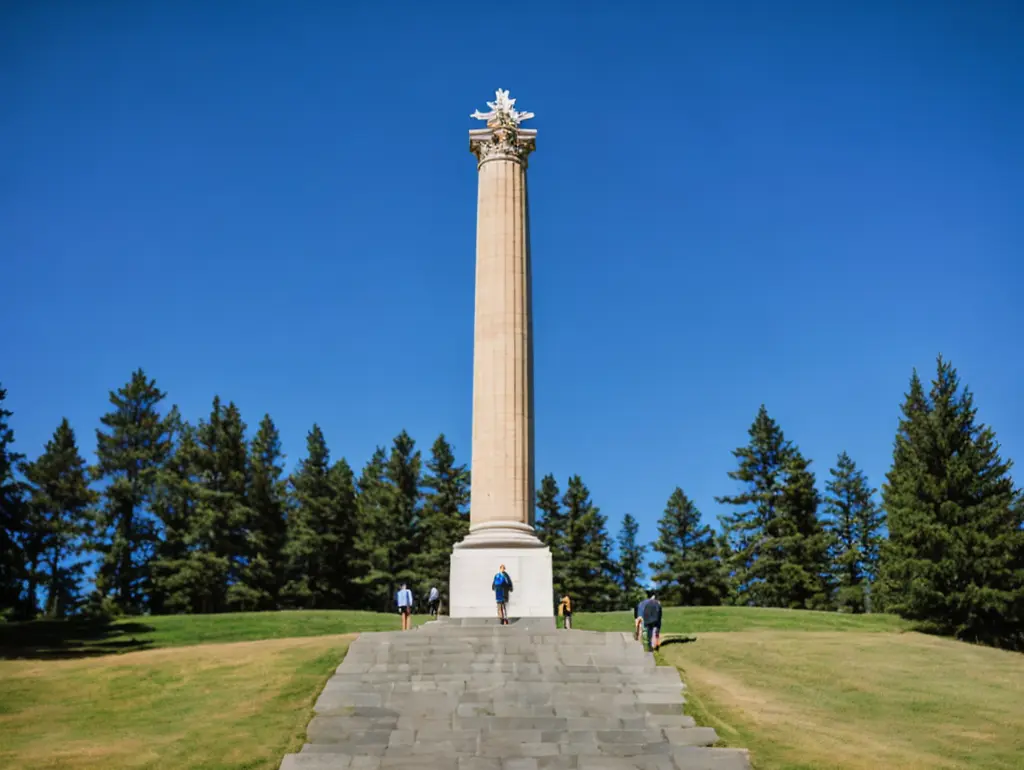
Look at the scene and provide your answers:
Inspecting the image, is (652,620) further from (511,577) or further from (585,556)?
(585,556)

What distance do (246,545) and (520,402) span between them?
124ft

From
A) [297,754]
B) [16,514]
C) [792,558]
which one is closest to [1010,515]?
[792,558]

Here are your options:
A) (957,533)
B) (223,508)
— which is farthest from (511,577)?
(223,508)

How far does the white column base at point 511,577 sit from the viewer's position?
101 ft

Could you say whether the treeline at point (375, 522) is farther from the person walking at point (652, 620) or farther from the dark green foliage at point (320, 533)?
the person walking at point (652, 620)

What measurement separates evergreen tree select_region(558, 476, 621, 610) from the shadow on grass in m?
40.5

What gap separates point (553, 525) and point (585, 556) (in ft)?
13.1

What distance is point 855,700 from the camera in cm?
2155

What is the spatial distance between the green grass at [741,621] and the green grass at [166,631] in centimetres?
753

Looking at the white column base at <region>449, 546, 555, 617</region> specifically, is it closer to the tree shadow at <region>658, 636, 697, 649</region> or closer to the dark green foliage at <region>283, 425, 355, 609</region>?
the tree shadow at <region>658, 636, 697, 649</region>

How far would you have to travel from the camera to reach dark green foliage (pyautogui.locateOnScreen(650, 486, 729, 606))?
7575cm

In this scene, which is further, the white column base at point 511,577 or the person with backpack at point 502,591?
the white column base at point 511,577

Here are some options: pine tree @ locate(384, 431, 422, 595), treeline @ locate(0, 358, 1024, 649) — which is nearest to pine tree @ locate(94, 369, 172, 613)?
treeline @ locate(0, 358, 1024, 649)

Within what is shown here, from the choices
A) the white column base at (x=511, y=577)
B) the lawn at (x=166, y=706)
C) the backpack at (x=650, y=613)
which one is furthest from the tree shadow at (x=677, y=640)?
the lawn at (x=166, y=706)
